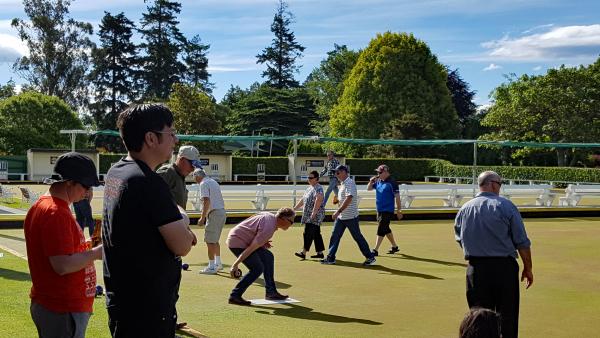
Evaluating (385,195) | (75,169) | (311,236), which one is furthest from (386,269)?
(75,169)

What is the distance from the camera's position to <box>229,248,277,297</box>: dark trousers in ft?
28.8

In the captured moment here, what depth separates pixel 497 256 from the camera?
6.09 meters

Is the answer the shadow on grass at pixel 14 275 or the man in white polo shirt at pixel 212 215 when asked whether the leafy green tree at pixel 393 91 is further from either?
the shadow on grass at pixel 14 275

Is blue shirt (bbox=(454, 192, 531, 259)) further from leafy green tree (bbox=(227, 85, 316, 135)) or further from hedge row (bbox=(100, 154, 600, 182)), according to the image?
leafy green tree (bbox=(227, 85, 316, 135))

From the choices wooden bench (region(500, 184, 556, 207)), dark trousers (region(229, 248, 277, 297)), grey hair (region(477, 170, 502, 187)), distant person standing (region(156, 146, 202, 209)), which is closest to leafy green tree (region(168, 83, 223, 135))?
wooden bench (region(500, 184, 556, 207))

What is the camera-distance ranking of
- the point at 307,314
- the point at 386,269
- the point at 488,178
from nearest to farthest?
the point at 488,178
the point at 307,314
the point at 386,269

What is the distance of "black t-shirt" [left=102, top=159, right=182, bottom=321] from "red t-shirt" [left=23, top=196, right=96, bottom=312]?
56cm

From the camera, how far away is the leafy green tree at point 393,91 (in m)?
58.7

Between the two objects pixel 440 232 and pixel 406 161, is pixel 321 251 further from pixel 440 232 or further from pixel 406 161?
pixel 406 161

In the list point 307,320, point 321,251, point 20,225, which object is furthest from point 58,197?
→ point 20,225

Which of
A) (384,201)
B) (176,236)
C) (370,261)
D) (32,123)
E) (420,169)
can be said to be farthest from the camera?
(420,169)

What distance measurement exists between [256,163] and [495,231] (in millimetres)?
41749

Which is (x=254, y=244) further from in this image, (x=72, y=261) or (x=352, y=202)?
(x=72, y=261)

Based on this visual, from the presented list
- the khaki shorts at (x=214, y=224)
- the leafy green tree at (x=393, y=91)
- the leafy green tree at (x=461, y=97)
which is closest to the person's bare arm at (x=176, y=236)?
the khaki shorts at (x=214, y=224)
